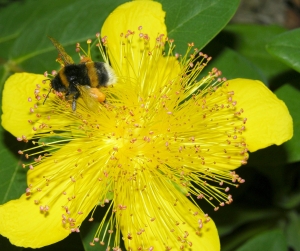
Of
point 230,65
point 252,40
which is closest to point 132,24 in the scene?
point 230,65

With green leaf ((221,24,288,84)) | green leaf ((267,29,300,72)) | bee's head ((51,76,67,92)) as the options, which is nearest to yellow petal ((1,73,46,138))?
bee's head ((51,76,67,92))

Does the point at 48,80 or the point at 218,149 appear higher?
the point at 48,80

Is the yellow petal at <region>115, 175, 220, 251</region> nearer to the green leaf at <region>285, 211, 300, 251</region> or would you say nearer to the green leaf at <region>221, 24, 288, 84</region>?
the green leaf at <region>285, 211, 300, 251</region>

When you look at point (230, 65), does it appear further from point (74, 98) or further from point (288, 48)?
point (74, 98)

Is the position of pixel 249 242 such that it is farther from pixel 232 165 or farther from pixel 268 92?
pixel 268 92

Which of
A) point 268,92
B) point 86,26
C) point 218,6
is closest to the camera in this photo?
point 268,92

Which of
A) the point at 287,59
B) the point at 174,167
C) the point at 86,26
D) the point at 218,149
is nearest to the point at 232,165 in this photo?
the point at 218,149
